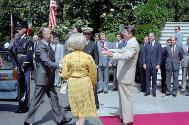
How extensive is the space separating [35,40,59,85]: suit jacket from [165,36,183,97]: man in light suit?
5.37 meters

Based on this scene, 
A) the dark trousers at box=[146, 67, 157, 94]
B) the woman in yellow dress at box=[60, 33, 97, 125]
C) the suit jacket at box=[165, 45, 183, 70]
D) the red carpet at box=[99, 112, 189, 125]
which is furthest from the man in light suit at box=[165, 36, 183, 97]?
the woman in yellow dress at box=[60, 33, 97, 125]

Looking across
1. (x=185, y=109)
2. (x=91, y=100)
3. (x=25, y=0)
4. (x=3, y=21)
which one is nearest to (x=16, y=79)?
(x=91, y=100)

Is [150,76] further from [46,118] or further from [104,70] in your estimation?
[46,118]

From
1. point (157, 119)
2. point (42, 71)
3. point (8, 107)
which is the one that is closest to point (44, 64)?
point (42, 71)

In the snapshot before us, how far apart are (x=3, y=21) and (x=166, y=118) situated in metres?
19.9

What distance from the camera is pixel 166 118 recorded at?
9.91 meters

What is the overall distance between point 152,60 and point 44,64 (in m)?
5.23

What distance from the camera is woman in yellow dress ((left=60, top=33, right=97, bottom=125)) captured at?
25.5 ft

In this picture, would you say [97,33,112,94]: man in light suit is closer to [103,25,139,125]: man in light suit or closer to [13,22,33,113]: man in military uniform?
[13,22,33,113]: man in military uniform

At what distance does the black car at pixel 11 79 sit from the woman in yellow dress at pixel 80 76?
2447 mm

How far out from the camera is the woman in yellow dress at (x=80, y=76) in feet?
25.5

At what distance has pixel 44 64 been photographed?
8711 mm

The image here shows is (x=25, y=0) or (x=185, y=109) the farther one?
(x=25, y=0)

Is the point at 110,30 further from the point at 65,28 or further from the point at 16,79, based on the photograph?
the point at 16,79
